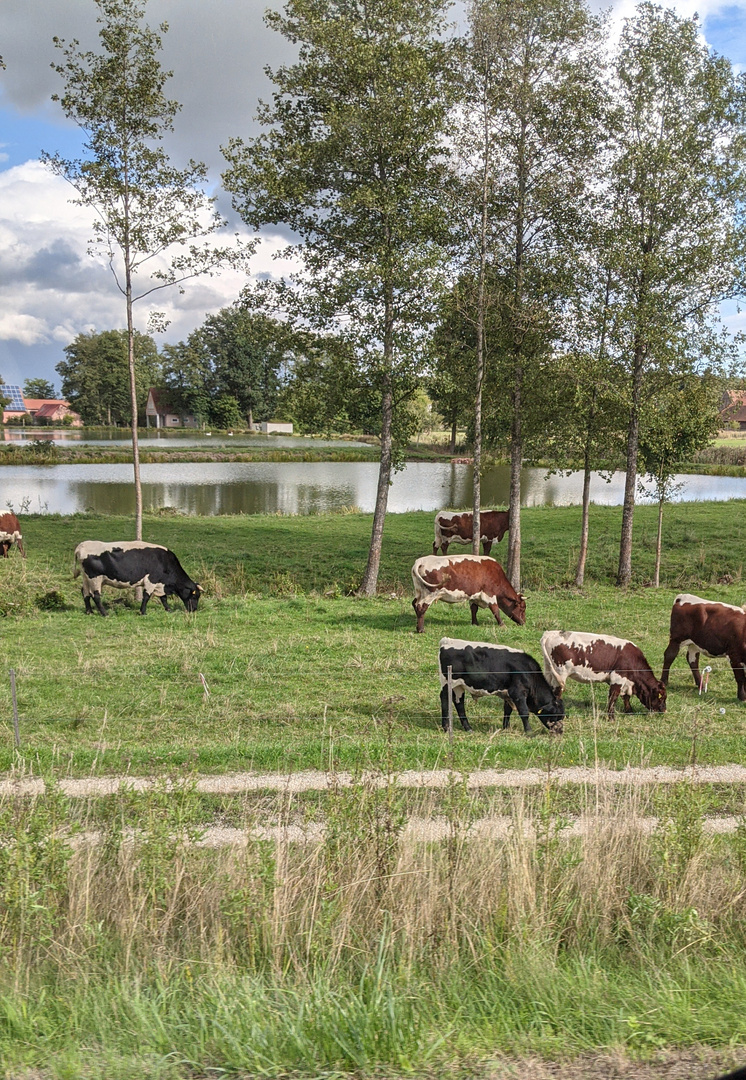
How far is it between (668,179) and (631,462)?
25.6ft

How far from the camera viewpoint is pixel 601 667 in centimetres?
1262

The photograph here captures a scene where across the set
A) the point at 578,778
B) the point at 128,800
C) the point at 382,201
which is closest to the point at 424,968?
the point at 128,800

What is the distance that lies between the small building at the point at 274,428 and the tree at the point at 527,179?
263ft

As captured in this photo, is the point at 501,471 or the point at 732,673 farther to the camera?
the point at 501,471

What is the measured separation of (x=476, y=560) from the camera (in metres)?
18.8

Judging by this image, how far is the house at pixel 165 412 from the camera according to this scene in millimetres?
108062

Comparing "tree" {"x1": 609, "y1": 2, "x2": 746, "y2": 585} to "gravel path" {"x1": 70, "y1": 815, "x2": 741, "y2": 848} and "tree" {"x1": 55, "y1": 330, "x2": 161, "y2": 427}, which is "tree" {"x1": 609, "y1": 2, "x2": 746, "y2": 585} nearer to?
"gravel path" {"x1": 70, "y1": 815, "x2": 741, "y2": 848}

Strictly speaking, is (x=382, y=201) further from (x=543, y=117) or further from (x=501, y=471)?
(x=501, y=471)

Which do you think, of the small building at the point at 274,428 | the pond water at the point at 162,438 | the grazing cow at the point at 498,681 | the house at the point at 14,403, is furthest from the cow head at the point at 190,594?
→ the house at the point at 14,403

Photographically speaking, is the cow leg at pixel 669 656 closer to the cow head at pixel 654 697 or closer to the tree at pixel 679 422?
the cow head at pixel 654 697

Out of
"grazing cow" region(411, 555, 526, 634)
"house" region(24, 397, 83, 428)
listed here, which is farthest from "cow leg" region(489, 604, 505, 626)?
"house" region(24, 397, 83, 428)

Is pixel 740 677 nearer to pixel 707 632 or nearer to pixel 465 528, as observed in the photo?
pixel 707 632

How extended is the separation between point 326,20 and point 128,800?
18.9 meters

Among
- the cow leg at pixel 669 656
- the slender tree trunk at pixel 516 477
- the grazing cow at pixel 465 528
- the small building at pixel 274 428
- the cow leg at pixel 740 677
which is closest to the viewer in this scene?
the cow leg at pixel 740 677
